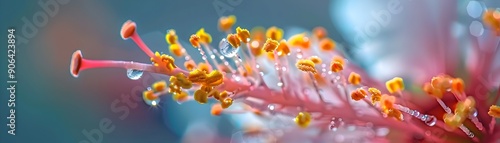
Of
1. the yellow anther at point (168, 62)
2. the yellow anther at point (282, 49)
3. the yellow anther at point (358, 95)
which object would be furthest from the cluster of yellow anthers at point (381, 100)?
the yellow anther at point (168, 62)

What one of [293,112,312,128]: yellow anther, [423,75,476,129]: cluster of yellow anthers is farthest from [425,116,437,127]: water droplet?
[293,112,312,128]: yellow anther

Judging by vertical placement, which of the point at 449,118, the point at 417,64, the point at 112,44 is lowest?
the point at 449,118

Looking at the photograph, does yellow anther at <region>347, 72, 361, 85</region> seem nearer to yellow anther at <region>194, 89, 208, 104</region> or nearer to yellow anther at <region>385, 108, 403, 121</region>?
yellow anther at <region>385, 108, 403, 121</region>

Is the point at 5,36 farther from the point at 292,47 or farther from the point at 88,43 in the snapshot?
the point at 292,47

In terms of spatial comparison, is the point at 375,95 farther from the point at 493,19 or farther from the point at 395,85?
the point at 493,19

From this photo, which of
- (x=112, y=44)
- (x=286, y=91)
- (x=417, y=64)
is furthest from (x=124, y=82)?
(x=417, y=64)
